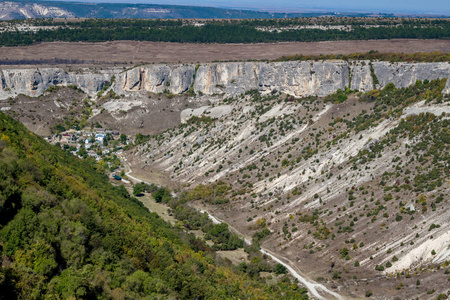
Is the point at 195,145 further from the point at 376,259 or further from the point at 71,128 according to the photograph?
the point at 376,259

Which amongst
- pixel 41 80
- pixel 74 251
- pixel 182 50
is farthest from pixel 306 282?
pixel 182 50

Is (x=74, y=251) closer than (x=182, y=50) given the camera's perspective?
Yes

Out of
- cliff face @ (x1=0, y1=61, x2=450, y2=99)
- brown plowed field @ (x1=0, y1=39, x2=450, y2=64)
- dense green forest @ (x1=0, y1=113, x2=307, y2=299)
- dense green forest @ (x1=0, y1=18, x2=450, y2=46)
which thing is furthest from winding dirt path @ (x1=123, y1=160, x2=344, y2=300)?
dense green forest @ (x1=0, y1=18, x2=450, y2=46)

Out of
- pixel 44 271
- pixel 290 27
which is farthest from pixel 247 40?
pixel 44 271

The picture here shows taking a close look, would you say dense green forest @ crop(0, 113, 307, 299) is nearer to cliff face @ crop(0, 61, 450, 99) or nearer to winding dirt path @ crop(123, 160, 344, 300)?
winding dirt path @ crop(123, 160, 344, 300)

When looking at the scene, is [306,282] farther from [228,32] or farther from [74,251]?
[228,32]

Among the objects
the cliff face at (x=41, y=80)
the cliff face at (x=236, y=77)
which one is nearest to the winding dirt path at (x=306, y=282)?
the cliff face at (x=236, y=77)

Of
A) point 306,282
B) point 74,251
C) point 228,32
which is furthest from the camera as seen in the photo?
point 228,32
